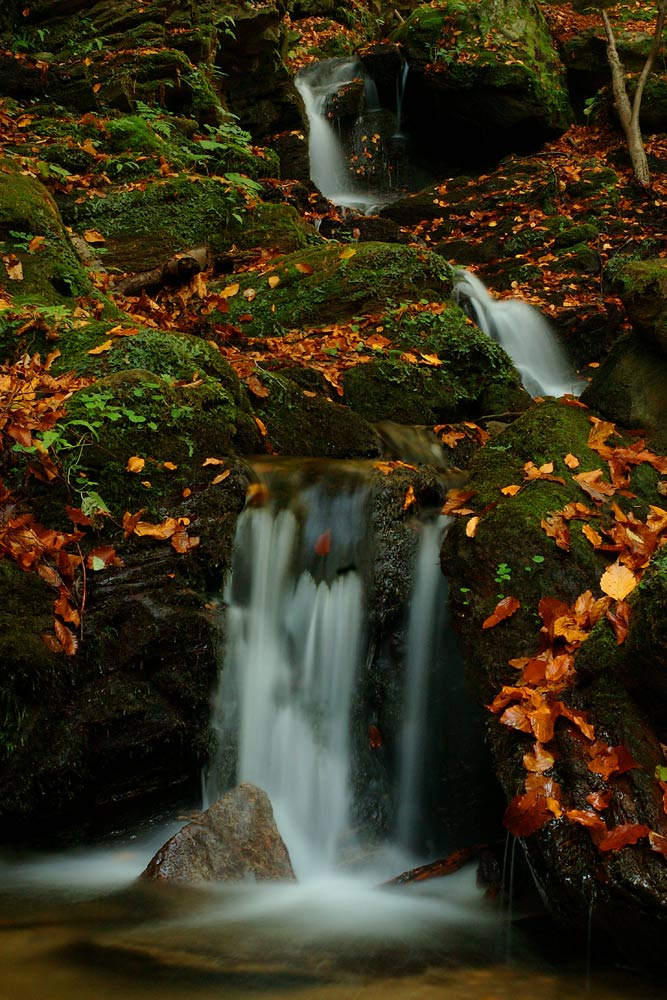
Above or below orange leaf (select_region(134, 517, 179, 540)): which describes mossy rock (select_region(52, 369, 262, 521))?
above

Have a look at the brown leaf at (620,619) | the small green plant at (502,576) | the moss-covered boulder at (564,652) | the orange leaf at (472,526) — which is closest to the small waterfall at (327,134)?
the moss-covered boulder at (564,652)

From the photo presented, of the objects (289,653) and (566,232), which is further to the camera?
(566,232)

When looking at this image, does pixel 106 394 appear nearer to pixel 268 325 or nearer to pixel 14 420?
pixel 14 420

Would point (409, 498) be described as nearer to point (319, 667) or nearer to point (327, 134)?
point (319, 667)

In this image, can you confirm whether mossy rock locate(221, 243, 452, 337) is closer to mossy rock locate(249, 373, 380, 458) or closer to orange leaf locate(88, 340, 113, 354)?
mossy rock locate(249, 373, 380, 458)

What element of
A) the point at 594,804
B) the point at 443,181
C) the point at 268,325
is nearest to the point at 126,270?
the point at 268,325

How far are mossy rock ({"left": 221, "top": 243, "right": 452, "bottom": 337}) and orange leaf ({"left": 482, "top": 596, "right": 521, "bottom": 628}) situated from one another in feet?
13.0

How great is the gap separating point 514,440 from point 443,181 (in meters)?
11.8

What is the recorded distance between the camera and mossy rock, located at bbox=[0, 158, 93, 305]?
5.68 metres

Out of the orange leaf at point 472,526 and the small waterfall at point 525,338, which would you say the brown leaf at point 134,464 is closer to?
the orange leaf at point 472,526

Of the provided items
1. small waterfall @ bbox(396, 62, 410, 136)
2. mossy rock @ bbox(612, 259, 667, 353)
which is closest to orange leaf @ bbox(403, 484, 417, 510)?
mossy rock @ bbox(612, 259, 667, 353)

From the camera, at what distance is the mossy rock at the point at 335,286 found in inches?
275

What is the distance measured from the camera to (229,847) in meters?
3.41

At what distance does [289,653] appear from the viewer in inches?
171
